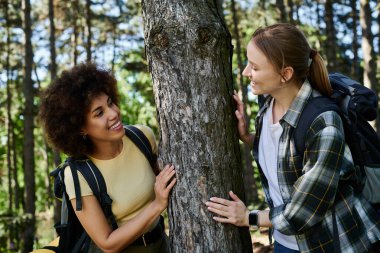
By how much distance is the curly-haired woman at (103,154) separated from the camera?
254 centimetres

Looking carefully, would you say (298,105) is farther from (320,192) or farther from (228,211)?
(228,211)

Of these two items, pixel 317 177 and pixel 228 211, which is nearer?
pixel 317 177

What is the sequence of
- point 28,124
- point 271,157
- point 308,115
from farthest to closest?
point 28,124, point 271,157, point 308,115

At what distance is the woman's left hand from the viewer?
2.42m

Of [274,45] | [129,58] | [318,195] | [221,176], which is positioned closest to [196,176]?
[221,176]

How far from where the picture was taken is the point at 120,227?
8.46 feet

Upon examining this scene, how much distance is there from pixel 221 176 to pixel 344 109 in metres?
0.79

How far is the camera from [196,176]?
246cm

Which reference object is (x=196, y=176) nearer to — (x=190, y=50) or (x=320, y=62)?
(x=190, y=50)

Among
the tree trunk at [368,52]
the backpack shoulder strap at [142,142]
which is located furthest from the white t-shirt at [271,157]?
the tree trunk at [368,52]

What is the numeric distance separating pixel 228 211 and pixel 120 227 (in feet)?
2.23

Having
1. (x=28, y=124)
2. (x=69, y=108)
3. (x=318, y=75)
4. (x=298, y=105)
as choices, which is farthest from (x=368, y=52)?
(x=28, y=124)

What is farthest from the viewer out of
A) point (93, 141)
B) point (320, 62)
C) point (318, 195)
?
point (93, 141)

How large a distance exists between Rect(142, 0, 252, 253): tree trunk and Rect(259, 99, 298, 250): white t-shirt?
22 centimetres
